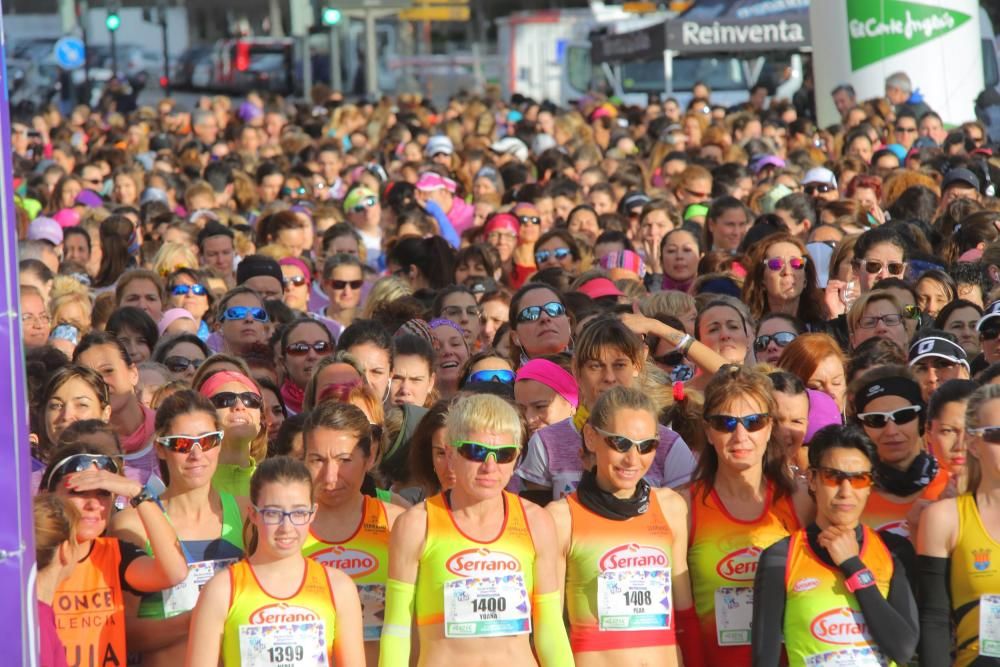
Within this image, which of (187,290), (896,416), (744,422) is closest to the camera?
(744,422)

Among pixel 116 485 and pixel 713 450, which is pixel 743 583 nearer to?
pixel 713 450

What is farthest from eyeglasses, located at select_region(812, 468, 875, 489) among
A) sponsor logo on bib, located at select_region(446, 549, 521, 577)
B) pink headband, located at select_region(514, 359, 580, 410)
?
pink headband, located at select_region(514, 359, 580, 410)

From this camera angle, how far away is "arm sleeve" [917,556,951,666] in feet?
15.9

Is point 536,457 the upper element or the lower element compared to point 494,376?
lower

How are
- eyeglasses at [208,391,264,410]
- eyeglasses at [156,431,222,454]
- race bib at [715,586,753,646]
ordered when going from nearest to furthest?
race bib at [715,586,753,646] < eyeglasses at [156,431,222,454] < eyeglasses at [208,391,264,410]

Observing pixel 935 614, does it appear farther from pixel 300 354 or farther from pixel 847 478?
pixel 300 354

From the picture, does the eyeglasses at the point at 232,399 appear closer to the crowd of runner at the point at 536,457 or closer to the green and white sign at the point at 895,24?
the crowd of runner at the point at 536,457

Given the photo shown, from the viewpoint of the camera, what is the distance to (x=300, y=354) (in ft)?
24.2

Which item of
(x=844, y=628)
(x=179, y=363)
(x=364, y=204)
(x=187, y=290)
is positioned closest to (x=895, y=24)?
(x=364, y=204)

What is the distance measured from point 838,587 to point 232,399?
2.21 metres

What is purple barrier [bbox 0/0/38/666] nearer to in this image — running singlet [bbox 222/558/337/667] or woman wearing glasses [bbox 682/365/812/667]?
running singlet [bbox 222/558/337/667]

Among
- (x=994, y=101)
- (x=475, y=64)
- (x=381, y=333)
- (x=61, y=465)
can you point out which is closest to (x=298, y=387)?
(x=381, y=333)

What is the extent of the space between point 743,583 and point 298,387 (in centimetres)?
273

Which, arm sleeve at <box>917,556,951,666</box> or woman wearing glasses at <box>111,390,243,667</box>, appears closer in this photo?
arm sleeve at <box>917,556,951,666</box>
